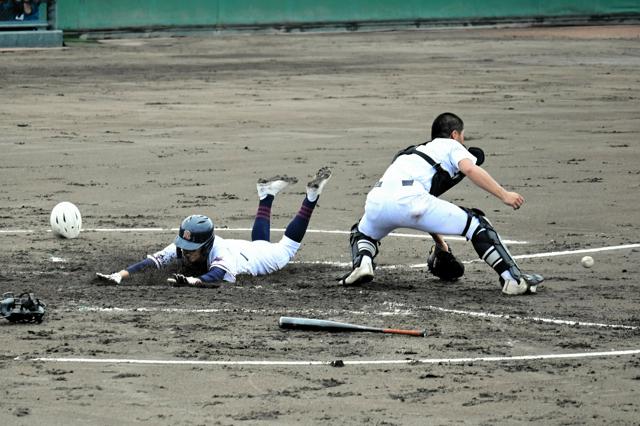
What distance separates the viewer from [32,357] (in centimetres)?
891

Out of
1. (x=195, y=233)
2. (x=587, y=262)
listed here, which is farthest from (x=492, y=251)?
(x=195, y=233)

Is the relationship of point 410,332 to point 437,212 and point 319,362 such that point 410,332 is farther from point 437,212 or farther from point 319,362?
point 437,212

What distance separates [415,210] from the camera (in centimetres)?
1112

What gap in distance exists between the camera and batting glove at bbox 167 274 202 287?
36.6 ft

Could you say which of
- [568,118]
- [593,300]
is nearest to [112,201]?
[593,300]

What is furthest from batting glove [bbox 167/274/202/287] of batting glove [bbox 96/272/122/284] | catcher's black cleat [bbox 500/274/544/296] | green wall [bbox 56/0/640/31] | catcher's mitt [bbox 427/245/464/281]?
green wall [bbox 56/0/640/31]

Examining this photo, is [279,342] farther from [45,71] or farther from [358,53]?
[358,53]

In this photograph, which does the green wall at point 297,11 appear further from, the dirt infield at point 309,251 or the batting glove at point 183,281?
the batting glove at point 183,281

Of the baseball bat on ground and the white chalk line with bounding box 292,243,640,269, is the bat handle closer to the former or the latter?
the baseball bat on ground

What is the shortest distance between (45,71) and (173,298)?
20.3m

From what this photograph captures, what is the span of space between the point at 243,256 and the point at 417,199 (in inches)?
62.6

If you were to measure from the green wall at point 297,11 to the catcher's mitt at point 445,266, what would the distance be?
2978 cm

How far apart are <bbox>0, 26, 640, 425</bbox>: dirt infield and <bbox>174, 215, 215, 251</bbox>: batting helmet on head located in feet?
1.28

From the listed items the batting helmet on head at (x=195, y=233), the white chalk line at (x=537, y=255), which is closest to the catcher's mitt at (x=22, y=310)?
the batting helmet on head at (x=195, y=233)
